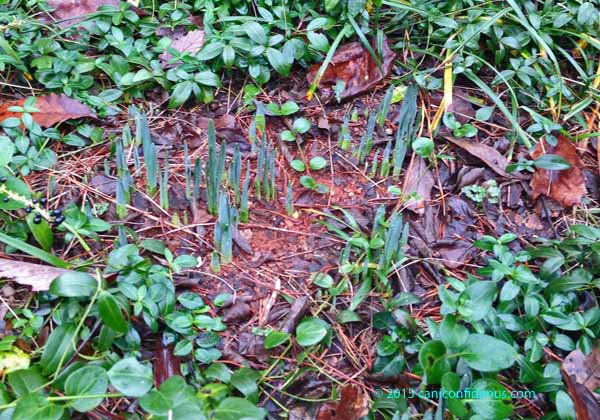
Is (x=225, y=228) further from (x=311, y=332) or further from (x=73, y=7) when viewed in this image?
(x=73, y=7)

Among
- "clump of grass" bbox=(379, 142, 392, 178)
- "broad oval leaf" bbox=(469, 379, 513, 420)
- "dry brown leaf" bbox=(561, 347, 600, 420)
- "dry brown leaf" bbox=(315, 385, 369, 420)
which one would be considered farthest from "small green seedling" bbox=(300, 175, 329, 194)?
"dry brown leaf" bbox=(561, 347, 600, 420)

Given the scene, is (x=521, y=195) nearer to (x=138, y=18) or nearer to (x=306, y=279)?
(x=306, y=279)

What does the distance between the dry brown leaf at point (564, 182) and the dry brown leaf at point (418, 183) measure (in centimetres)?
44

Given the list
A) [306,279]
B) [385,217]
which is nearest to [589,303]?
[385,217]

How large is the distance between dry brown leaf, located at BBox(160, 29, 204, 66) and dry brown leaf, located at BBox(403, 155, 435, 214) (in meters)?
1.17

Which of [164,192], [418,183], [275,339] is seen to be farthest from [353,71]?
[275,339]

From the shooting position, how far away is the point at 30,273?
185cm

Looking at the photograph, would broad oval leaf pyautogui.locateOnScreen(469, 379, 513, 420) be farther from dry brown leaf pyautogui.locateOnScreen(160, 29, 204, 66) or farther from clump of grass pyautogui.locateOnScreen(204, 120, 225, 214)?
dry brown leaf pyautogui.locateOnScreen(160, 29, 204, 66)

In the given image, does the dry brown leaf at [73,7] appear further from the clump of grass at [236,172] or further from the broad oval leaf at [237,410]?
the broad oval leaf at [237,410]

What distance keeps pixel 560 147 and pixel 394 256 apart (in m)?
1.02

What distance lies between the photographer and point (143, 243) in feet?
6.44

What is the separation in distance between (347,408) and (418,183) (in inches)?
40.4

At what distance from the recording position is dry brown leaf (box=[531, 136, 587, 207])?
2.31 m

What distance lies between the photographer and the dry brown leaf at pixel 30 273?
182 cm
